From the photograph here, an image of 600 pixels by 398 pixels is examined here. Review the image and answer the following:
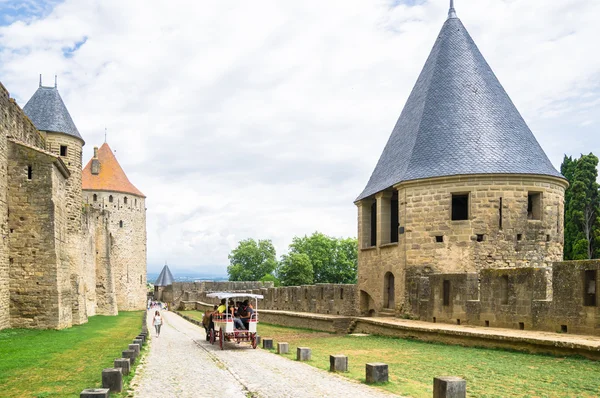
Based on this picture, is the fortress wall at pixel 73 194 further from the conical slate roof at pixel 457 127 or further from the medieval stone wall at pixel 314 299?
the conical slate roof at pixel 457 127

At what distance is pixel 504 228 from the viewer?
17.9 meters

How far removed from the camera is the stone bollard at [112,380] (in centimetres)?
803

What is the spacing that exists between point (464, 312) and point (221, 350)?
21.3 ft

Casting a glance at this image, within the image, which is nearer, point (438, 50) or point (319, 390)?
point (319, 390)

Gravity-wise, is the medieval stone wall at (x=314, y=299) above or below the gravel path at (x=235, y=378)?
below

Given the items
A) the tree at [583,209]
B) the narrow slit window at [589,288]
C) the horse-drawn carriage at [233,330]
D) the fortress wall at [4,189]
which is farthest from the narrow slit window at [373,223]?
the tree at [583,209]

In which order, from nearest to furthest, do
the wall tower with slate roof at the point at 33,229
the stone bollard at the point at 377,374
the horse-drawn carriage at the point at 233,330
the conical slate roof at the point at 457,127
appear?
the stone bollard at the point at 377,374 < the horse-drawn carriage at the point at 233,330 < the conical slate roof at the point at 457,127 < the wall tower with slate roof at the point at 33,229

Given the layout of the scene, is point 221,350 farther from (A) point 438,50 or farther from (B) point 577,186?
(B) point 577,186

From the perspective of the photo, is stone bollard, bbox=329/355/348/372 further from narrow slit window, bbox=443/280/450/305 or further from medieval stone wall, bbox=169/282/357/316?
medieval stone wall, bbox=169/282/357/316

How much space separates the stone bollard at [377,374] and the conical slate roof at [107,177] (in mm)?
49688

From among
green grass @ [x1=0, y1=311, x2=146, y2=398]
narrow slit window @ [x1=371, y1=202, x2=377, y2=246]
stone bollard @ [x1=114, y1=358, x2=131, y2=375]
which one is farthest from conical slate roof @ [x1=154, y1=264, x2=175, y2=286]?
stone bollard @ [x1=114, y1=358, x2=131, y2=375]

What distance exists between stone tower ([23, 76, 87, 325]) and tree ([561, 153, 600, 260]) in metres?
27.8

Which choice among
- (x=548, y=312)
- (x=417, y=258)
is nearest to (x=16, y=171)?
(x=417, y=258)

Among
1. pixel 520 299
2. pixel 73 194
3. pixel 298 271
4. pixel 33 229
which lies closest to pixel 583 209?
pixel 520 299
